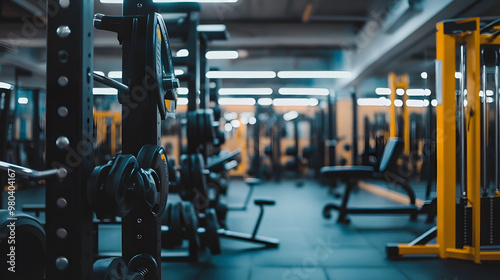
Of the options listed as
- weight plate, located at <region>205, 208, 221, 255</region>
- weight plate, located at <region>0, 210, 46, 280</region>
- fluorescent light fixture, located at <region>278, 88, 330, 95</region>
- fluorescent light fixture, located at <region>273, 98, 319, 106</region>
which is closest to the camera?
weight plate, located at <region>0, 210, 46, 280</region>

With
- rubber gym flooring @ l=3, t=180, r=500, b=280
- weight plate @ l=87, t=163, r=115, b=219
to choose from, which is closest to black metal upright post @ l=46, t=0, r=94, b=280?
weight plate @ l=87, t=163, r=115, b=219

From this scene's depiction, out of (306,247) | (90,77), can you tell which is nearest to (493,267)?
(306,247)

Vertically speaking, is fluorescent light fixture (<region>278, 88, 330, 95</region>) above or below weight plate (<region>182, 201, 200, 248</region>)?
above

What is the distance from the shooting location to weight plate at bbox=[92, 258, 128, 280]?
106 centimetres

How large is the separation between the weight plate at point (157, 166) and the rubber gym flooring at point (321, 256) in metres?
1.01

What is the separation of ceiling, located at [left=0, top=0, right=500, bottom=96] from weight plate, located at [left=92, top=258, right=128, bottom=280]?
3.98m

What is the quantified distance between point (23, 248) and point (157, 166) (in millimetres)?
549

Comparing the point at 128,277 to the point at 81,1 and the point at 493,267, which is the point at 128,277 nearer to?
the point at 81,1

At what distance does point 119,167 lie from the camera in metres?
1.04

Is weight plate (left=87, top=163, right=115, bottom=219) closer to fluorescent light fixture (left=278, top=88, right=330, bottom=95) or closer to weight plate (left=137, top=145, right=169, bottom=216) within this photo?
weight plate (left=137, top=145, right=169, bottom=216)

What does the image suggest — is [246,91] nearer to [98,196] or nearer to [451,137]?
[451,137]

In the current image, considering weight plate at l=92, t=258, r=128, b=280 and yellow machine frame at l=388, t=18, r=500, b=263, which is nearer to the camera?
weight plate at l=92, t=258, r=128, b=280

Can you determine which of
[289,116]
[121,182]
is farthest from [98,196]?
[289,116]

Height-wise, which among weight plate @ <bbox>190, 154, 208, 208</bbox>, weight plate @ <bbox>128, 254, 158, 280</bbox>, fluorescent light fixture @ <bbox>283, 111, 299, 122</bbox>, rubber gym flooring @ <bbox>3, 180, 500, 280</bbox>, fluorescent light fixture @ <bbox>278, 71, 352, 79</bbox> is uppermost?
fluorescent light fixture @ <bbox>278, 71, 352, 79</bbox>
